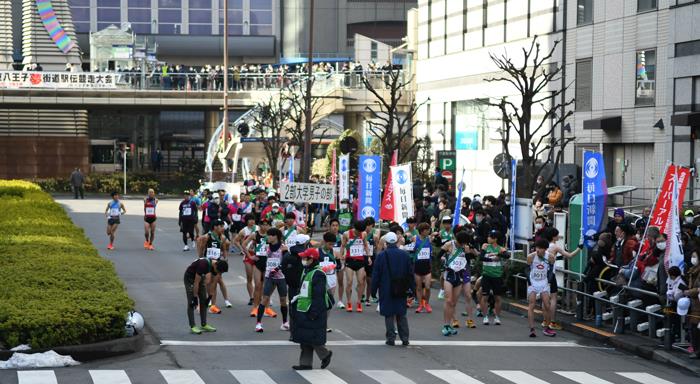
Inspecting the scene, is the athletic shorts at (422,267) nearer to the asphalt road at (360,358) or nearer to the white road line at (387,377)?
the asphalt road at (360,358)

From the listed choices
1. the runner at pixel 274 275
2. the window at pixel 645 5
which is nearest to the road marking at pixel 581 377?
the runner at pixel 274 275

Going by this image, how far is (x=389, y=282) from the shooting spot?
696 inches

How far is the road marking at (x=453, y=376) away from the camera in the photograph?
14844 mm

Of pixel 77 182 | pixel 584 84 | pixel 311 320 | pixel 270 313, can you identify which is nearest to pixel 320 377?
pixel 311 320

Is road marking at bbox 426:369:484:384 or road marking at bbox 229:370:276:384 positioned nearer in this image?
road marking at bbox 229:370:276:384

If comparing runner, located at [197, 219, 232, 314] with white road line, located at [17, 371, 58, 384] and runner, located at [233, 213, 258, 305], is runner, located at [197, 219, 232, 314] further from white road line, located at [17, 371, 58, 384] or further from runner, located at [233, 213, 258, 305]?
white road line, located at [17, 371, 58, 384]

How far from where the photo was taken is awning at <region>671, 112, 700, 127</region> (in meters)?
32.1

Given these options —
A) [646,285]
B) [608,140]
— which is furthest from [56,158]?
[646,285]

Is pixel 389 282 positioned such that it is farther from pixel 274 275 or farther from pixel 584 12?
pixel 584 12

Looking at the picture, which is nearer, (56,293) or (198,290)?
(56,293)

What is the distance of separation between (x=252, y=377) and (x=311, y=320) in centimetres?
113

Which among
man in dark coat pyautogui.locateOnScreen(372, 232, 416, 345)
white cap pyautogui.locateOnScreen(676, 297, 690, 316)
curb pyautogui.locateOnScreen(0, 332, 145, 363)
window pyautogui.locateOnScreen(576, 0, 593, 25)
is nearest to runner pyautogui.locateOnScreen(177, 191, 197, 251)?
window pyautogui.locateOnScreen(576, 0, 593, 25)

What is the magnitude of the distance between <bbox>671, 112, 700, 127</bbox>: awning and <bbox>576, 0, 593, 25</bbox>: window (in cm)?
698

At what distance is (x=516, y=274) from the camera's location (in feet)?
73.7
